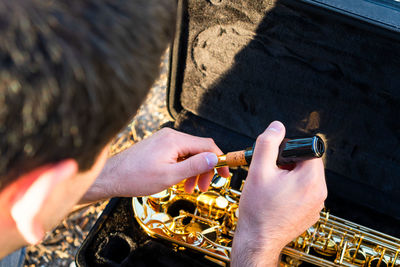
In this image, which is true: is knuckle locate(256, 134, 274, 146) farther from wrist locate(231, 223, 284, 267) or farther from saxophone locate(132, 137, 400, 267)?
saxophone locate(132, 137, 400, 267)

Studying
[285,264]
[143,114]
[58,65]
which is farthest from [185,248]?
[143,114]

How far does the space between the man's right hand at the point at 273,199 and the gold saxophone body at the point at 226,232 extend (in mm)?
260

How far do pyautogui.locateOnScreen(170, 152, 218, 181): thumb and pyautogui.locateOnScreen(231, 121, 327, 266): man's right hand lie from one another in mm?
172

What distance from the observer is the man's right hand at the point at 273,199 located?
0.76 meters

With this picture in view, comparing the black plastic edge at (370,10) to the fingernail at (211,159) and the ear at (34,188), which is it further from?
the ear at (34,188)

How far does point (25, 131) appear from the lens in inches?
16.9

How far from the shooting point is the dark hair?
396 mm

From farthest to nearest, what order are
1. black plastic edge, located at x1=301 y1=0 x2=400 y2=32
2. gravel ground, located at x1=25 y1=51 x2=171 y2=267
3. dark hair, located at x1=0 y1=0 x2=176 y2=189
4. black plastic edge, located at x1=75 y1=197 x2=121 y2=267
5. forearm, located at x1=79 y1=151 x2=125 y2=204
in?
gravel ground, located at x1=25 y1=51 x2=171 y2=267, black plastic edge, located at x1=75 y1=197 x2=121 y2=267, forearm, located at x1=79 y1=151 x2=125 y2=204, black plastic edge, located at x1=301 y1=0 x2=400 y2=32, dark hair, located at x1=0 y1=0 x2=176 y2=189

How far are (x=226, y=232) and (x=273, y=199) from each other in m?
0.40

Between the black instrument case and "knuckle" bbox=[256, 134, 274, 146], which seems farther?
the black instrument case

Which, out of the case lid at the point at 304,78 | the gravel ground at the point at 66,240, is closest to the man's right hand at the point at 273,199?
the case lid at the point at 304,78

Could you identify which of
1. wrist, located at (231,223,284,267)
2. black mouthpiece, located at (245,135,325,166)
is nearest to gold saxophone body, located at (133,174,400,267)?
wrist, located at (231,223,284,267)

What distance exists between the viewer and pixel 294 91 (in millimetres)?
1164

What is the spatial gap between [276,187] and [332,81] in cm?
50
